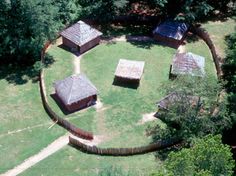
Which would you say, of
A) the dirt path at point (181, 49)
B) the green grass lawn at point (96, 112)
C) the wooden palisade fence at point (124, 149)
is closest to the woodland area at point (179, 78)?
the wooden palisade fence at point (124, 149)

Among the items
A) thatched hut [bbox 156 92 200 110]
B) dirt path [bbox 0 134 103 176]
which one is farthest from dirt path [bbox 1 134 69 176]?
thatched hut [bbox 156 92 200 110]

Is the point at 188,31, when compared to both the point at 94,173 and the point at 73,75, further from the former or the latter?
the point at 94,173

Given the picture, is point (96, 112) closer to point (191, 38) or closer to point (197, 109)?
point (197, 109)

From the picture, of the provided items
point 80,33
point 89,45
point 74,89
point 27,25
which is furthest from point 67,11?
point 74,89

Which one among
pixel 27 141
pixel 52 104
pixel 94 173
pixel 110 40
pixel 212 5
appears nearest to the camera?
pixel 94 173

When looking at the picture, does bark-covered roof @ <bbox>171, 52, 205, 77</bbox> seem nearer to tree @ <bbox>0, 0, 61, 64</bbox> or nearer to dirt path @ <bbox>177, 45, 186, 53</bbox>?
dirt path @ <bbox>177, 45, 186, 53</bbox>

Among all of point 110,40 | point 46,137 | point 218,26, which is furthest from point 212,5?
point 46,137
